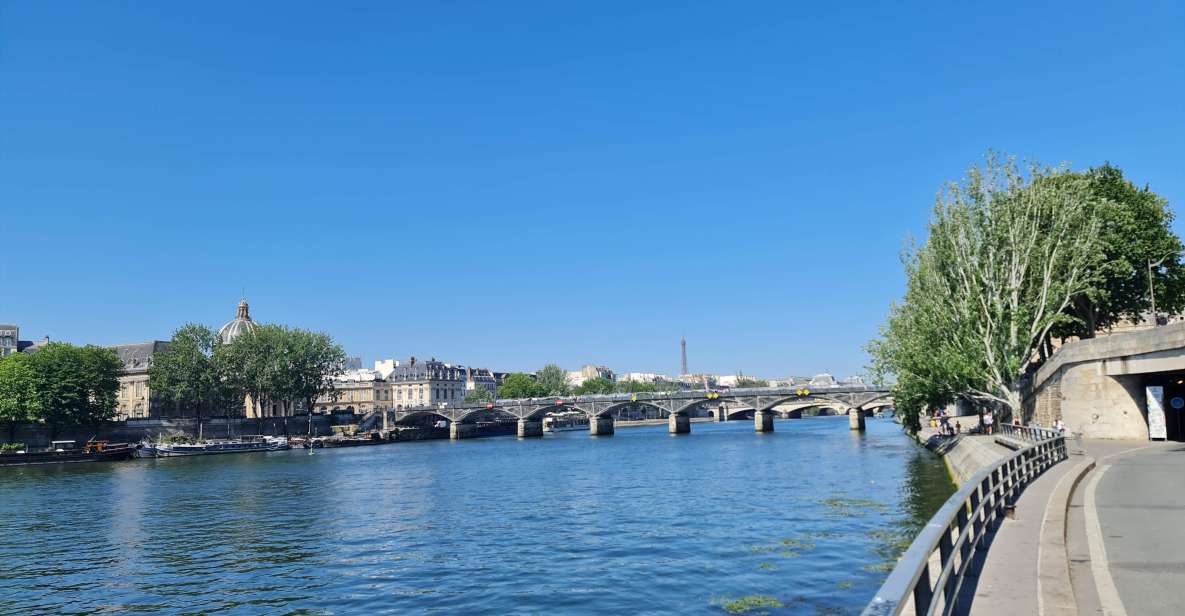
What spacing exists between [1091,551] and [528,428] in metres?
135

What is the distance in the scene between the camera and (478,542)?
2844 centimetres

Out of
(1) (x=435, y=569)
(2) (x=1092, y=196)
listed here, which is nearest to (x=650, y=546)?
(1) (x=435, y=569)

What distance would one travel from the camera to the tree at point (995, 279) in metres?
44.2

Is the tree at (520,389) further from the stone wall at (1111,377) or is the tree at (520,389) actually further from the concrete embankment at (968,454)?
the stone wall at (1111,377)

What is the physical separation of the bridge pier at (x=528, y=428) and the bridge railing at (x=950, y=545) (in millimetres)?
125188

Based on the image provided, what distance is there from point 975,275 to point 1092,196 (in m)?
14.0

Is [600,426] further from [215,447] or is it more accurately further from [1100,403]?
[1100,403]

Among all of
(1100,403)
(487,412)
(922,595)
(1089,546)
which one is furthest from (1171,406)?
(487,412)

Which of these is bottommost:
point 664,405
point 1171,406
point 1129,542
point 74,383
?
point 664,405

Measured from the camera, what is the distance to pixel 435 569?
24.0 m

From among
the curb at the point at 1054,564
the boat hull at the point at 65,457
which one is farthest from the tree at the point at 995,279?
the boat hull at the point at 65,457

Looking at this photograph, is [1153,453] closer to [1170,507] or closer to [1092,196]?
[1170,507]

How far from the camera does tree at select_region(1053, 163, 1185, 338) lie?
5366 cm

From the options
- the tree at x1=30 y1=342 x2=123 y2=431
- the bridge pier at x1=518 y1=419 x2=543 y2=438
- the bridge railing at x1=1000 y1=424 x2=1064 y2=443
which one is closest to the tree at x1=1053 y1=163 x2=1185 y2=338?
the bridge railing at x1=1000 y1=424 x2=1064 y2=443
